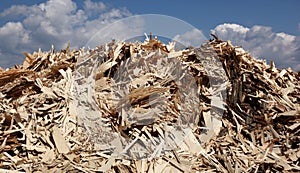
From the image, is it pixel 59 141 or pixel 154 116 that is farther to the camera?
pixel 154 116

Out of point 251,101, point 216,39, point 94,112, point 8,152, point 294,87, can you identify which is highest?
point 216,39

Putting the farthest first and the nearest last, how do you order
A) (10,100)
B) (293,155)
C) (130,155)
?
(10,100), (293,155), (130,155)

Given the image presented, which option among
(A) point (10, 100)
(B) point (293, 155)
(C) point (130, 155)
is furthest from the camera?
(A) point (10, 100)

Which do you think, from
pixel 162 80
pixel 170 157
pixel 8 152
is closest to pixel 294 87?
pixel 162 80

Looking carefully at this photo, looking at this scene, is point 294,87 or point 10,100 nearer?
point 10,100

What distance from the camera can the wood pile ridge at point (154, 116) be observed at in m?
3.67

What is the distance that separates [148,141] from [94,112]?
739mm

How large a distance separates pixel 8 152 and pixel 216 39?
3.03 meters

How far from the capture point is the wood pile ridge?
3.67 m

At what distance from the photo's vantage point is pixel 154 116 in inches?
166

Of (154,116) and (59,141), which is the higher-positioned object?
(154,116)

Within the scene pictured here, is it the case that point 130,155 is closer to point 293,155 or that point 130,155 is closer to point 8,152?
point 8,152

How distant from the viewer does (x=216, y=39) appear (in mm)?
4906

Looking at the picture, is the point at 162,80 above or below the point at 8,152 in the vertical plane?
above
